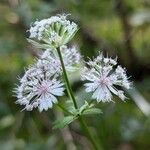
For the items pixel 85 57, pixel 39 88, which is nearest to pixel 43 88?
pixel 39 88

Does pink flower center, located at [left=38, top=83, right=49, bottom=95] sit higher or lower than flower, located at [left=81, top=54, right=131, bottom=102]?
higher

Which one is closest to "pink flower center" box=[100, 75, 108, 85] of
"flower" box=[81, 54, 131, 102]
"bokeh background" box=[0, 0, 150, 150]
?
"flower" box=[81, 54, 131, 102]

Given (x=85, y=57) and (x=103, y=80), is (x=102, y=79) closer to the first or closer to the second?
(x=103, y=80)

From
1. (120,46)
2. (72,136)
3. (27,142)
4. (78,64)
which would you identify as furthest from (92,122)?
(78,64)

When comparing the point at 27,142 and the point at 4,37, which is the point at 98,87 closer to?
the point at 27,142

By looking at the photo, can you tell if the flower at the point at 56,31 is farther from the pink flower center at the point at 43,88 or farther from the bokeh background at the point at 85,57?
the bokeh background at the point at 85,57

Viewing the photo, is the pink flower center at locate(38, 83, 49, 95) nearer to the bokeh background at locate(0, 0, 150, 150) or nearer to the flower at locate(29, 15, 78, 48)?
the flower at locate(29, 15, 78, 48)
